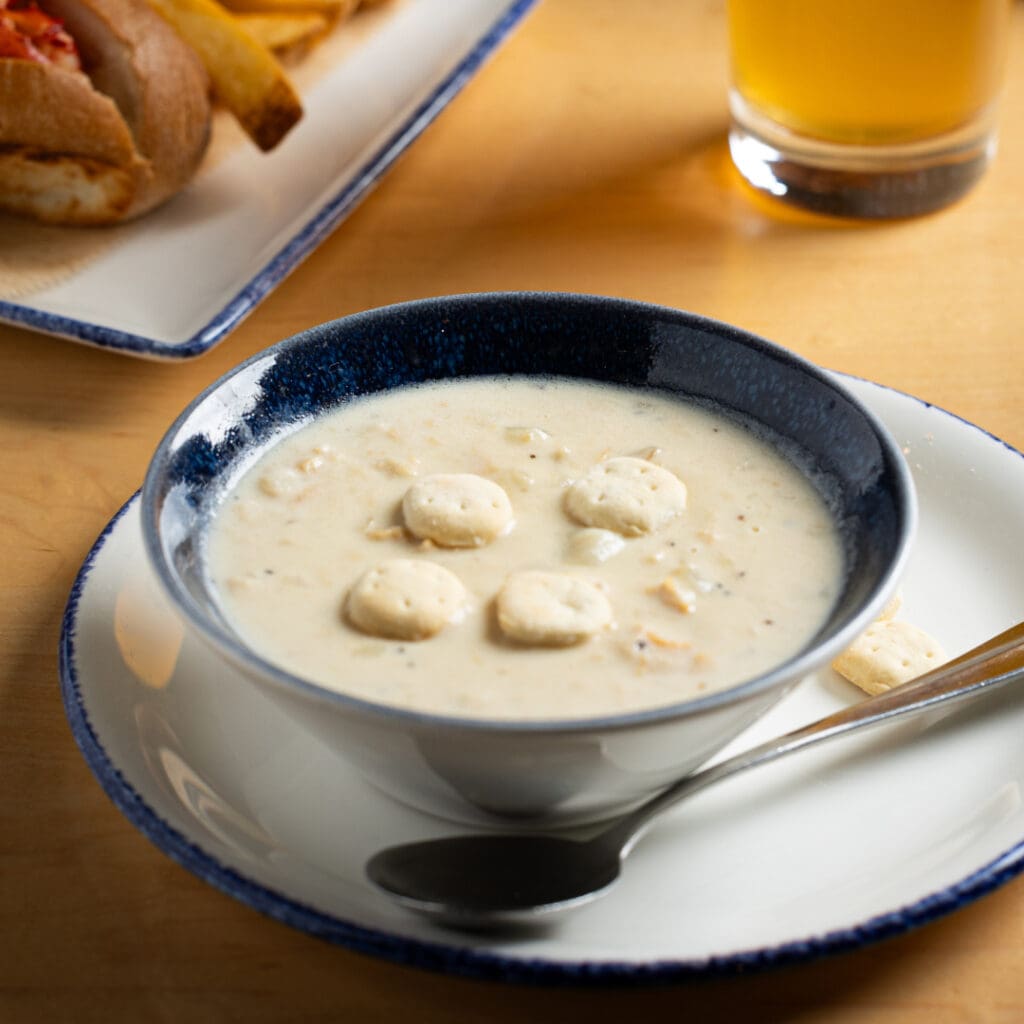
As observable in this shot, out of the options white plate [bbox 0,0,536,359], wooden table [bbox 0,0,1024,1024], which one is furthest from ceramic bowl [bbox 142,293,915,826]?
white plate [bbox 0,0,536,359]

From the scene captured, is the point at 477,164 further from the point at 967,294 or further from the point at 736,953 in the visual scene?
the point at 736,953

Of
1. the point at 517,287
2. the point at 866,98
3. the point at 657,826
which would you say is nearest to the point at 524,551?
the point at 657,826

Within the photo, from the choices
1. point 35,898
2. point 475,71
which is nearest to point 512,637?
point 35,898

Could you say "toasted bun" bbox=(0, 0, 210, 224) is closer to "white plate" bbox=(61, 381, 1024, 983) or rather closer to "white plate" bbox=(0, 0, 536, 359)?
"white plate" bbox=(0, 0, 536, 359)

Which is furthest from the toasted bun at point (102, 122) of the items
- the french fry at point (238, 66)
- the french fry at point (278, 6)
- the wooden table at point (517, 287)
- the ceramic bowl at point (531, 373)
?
the ceramic bowl at point (531, 373)

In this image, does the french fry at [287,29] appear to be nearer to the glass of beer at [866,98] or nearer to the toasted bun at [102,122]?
the toasted bun at [102,122]

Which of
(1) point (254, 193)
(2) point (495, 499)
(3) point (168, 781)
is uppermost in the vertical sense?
(2) point (495, 499)
